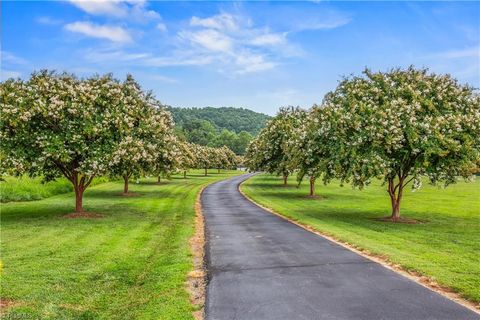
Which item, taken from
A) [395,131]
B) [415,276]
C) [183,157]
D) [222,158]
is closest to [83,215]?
[183,157]

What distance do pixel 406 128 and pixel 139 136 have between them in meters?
14.5

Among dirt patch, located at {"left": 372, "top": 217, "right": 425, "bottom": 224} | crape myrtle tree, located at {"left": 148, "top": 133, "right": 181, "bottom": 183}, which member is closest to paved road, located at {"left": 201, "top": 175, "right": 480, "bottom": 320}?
dirt patch, located at {"left": 372, "top": 217, "right": 425, "bottom": 224}

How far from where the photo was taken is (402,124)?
22156 mm

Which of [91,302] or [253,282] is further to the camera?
[253,282]

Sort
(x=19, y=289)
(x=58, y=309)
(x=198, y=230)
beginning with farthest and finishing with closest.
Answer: (x=198, y=230)
(x=19, y=289)
(x=58, y=309)

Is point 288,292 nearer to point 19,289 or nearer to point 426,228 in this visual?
point 19,289

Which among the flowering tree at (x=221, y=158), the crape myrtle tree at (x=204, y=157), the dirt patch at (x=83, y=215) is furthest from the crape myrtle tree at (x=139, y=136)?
the flowering tree at (x=221, y=158)

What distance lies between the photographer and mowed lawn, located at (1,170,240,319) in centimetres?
947

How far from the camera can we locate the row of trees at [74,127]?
2200cm

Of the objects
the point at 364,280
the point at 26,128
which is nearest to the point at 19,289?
the point at 364,280

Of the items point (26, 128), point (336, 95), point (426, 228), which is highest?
point (336, 95)

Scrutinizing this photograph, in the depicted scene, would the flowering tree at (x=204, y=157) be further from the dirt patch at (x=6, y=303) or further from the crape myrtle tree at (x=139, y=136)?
the dirt patch at (x=6, y=303)

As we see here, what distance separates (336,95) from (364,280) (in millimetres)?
16979

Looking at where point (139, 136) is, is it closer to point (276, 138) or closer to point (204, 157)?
point (276, 138)
